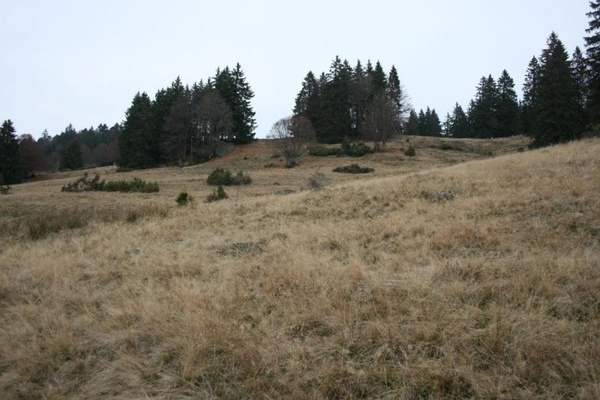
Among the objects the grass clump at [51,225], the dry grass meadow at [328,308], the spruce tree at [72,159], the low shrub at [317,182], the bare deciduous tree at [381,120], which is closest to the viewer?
the dry grass meadow at [328,308]

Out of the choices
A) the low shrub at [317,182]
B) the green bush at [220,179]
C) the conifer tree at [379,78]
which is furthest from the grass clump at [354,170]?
the conifer tree at [379,78]

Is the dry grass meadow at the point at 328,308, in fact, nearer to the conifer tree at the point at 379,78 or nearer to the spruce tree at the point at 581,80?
the spruce tree at the point at 581,80

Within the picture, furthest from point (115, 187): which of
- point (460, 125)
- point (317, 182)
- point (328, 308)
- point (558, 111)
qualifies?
point (460, 125)

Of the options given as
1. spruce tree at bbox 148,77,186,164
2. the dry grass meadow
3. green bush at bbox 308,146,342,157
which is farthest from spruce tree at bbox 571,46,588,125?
spruce tree at bbox 148,77,186,164

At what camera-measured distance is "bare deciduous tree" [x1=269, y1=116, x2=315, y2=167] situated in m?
45.2

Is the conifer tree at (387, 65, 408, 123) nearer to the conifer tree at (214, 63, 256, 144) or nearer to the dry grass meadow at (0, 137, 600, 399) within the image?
the conifer tree at (214, 63, 256, 144)

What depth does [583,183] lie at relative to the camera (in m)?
9.20

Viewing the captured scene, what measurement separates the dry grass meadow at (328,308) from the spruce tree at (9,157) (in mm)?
56223

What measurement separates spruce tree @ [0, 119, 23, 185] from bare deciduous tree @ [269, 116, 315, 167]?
3954cm

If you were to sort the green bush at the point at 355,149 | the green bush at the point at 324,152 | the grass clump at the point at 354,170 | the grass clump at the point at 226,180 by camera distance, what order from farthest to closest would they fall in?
the green bush at the point at 324,152, the green bush at the point at 355,149, the grass clump at the point at 354,170, the grass clump at the point at 226,180

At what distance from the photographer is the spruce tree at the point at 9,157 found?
2087 inches

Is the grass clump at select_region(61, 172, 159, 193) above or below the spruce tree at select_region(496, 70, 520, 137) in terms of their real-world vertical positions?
below

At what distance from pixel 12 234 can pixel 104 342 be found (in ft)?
30.9

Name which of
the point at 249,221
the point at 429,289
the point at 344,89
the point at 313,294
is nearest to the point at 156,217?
the point at 249,221
